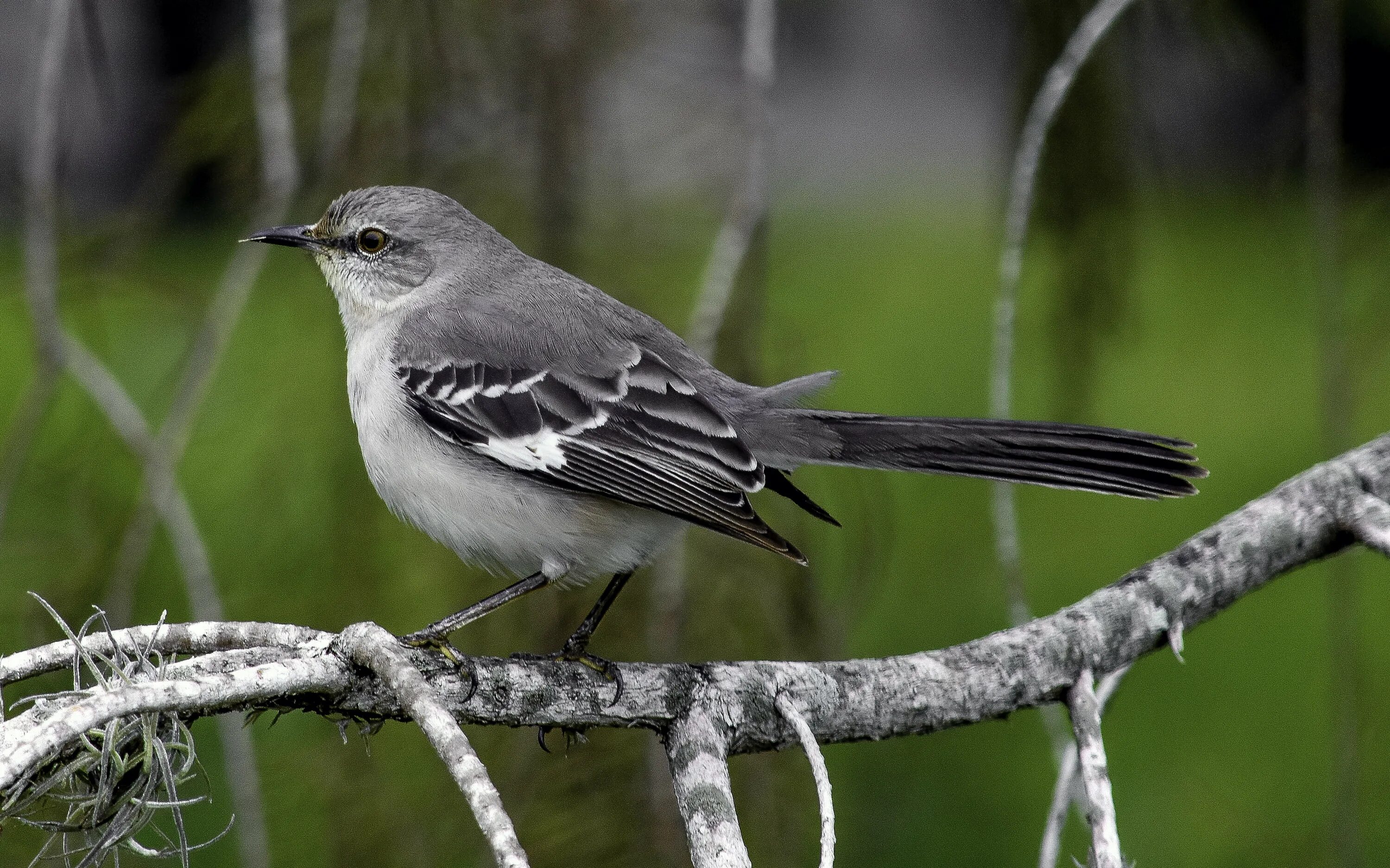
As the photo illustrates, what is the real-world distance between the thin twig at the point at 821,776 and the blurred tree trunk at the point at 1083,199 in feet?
3.86

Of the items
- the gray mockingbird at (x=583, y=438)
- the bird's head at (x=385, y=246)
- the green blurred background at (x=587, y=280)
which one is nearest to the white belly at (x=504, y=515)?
the gray mockingbird at (x=583, y=438)

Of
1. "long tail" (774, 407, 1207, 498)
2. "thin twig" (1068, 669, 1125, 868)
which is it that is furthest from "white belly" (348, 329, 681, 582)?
"thin twig" (1068, 669, 1125, 868)

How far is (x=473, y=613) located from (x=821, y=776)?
1.08 metres

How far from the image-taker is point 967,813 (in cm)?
459

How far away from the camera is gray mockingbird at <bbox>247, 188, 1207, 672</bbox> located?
2.40 m

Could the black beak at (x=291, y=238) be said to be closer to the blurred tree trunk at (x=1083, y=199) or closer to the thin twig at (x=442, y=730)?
the thin twig at (x=442, y=730)

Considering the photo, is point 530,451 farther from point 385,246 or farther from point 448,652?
point 385,246

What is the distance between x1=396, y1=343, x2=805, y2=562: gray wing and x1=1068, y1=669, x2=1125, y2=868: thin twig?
690 mm

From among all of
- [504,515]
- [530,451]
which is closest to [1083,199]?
[530,451]

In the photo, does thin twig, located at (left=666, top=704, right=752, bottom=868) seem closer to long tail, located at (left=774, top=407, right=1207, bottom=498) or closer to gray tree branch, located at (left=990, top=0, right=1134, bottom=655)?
gray tree branch, located at (left=990, top=0, right=1134, bottom=655)

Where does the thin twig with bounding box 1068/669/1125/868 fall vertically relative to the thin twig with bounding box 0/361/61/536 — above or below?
below

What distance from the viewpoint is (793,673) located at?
2012 millimetres

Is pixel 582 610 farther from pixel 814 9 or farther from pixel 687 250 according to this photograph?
pixel 814 9

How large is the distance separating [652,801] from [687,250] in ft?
4.10
